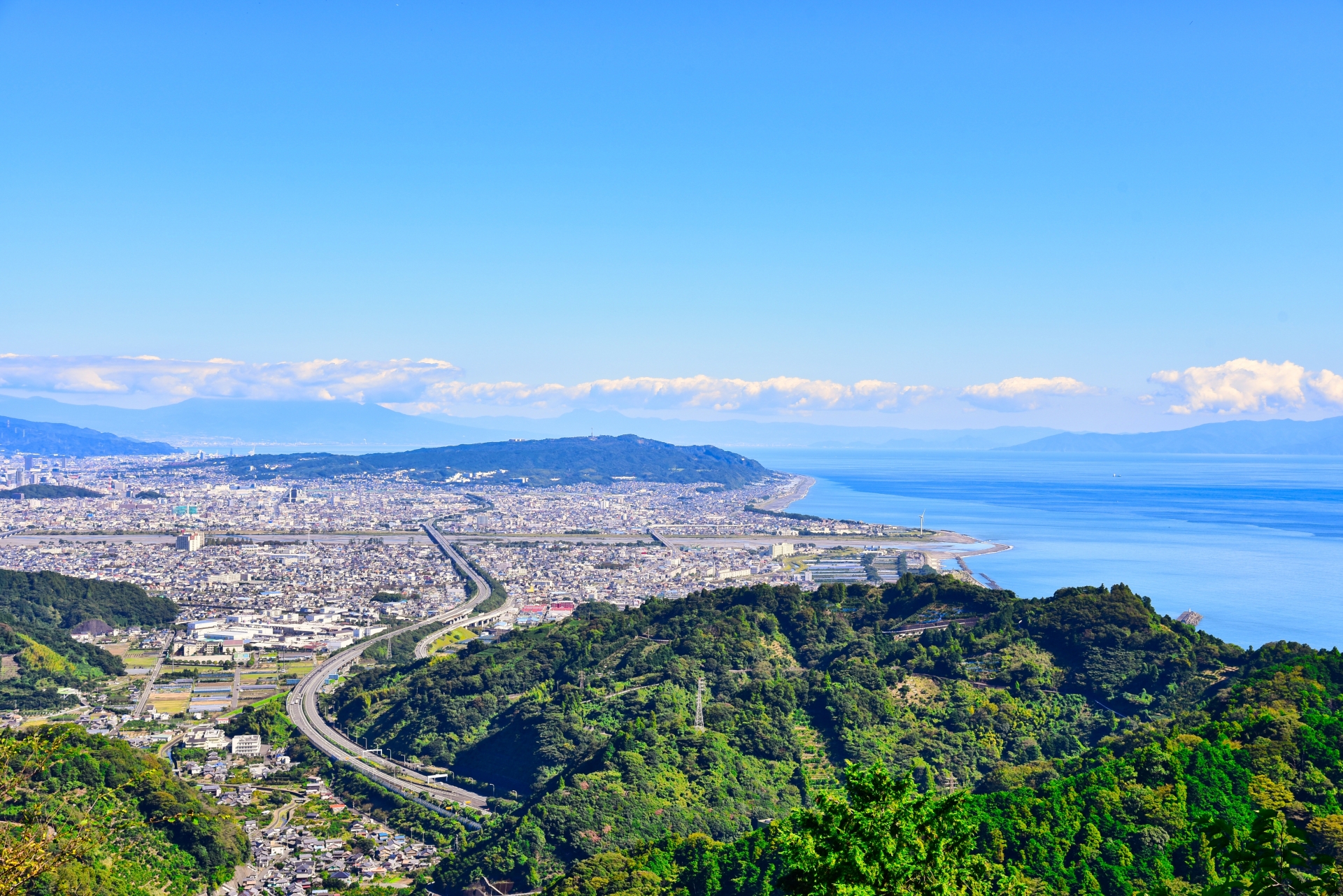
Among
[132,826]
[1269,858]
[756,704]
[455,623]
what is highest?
[1269,858]

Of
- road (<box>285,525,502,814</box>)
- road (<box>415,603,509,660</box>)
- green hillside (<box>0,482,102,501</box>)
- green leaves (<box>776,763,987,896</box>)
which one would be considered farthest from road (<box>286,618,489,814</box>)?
green hillside (<box>0,482,102,501</box>)

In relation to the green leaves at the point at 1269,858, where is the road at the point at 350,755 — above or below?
below

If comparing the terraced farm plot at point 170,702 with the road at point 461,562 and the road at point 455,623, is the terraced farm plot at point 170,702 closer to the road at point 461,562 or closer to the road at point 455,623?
the road at point 455,623

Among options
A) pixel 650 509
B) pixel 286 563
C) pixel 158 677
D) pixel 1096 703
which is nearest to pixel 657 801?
pixel 1096 703

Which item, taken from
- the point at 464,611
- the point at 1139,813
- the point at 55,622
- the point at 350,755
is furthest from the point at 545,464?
the point at 1139,813

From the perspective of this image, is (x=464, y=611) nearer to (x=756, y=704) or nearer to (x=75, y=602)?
(x=75, y=602)

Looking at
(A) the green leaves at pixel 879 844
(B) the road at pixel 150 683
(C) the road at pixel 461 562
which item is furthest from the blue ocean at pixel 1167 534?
(A) the green leaves at pixel 879 844

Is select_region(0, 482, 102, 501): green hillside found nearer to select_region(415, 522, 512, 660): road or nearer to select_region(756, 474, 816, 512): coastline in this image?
select_region(415, 522, 512, 660): road
